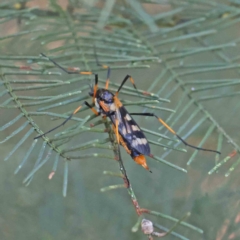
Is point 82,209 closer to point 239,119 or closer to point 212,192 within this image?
point 212,192

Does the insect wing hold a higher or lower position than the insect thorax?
lower

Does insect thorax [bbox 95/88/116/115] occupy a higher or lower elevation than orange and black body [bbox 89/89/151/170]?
higher

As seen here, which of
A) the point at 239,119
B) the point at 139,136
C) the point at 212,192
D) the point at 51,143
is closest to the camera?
the point at 51,143

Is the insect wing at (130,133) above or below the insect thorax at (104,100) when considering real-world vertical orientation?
below

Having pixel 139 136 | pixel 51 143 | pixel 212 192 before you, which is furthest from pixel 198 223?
pixel 51 143

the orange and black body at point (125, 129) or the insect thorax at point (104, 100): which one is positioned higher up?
the insect thorax at point (104, 100)

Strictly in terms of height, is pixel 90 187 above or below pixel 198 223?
above

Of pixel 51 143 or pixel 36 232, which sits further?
pixel 36 232

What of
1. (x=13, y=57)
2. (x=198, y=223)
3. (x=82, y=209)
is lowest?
(x=198, y=223)
